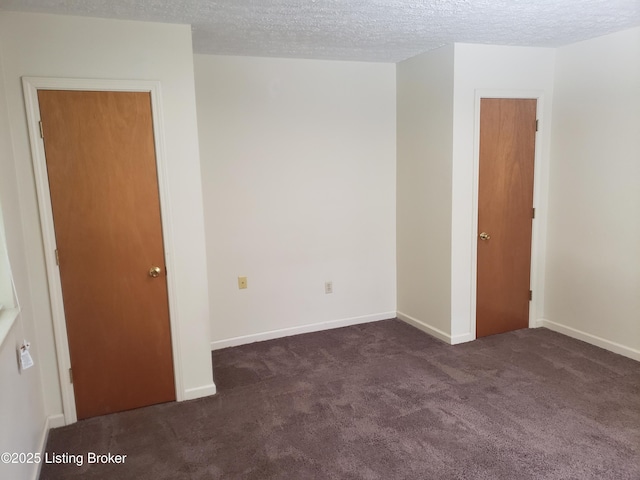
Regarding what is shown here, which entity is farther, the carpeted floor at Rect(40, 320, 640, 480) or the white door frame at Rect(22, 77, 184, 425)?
the white door frame at Rect(22, 77, 184, 425)

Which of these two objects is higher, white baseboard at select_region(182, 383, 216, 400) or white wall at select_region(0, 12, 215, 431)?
white wall at select_region(0, 12, 215, 431)

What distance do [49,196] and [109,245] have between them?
1.37ft

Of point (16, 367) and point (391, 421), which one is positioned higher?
point (16, 367)

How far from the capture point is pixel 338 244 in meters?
4.11

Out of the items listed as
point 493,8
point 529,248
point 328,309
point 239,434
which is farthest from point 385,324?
point 493,8

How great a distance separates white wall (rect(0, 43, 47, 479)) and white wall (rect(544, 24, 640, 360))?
12.7 feet

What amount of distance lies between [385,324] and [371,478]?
7.07ft

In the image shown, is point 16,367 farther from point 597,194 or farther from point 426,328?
point 597,194

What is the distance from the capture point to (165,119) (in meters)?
2.70

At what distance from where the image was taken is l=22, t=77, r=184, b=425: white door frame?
2.48m

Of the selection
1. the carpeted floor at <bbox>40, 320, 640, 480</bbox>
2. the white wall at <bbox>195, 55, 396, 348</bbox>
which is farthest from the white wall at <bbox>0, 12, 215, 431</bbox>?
the white wall at <bbox>195, 55, 396, 348</bbox>

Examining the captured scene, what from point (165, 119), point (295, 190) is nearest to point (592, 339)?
point (295, 190)

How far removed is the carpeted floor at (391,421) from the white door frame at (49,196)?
0.36 metres

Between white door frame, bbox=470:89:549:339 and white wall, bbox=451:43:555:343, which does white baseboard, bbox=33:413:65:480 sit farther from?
white door frame, bbox=470:89:549:339
